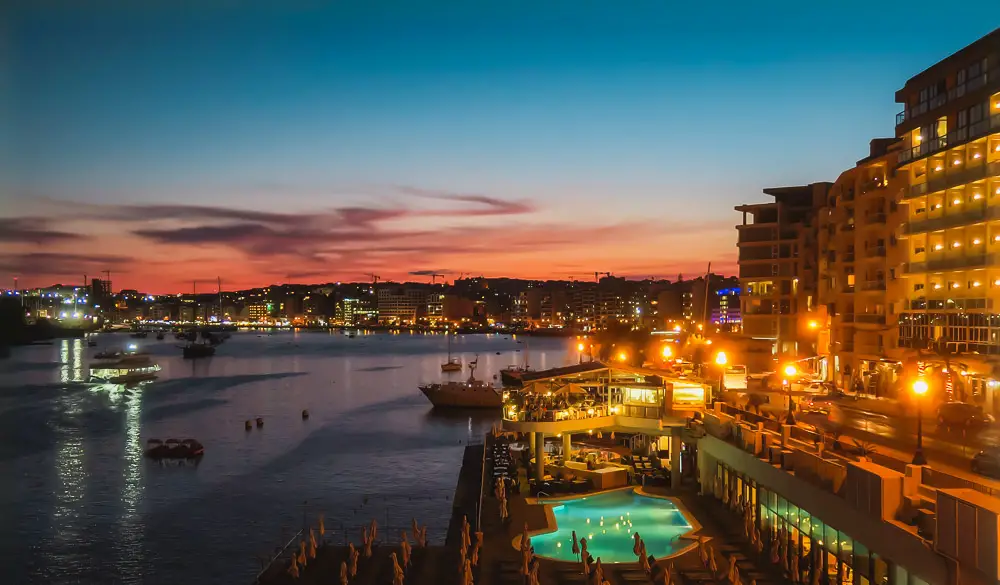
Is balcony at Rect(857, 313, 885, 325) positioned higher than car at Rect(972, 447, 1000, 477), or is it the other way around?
balcony at Rect(857, 313, 885, 325)

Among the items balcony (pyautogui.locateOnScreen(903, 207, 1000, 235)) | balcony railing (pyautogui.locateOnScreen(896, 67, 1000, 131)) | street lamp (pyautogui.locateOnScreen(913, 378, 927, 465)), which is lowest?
street lamp (pyautogui.locateOnScreen(913, 378, 927, 465))

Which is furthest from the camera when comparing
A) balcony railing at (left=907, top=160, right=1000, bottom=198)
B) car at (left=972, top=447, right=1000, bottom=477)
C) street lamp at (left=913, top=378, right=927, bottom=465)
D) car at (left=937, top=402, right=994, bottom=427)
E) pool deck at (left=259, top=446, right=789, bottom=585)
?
balcony railing at (left=907, top=160, right=1000, bottom=198)

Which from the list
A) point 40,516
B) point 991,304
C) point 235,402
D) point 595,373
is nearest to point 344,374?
point 235,402

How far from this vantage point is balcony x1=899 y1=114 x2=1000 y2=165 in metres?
21.0

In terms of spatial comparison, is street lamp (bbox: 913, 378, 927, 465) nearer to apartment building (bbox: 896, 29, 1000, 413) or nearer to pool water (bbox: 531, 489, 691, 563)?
pool water (bbox: 531, 489, 691, 563)

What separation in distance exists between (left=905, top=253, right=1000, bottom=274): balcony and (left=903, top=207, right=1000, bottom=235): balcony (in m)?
0.98

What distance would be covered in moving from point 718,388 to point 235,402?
1489 inches

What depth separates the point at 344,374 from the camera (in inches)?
2913

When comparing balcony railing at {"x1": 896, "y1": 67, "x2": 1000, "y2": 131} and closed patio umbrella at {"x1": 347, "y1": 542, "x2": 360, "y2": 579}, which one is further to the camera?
balcony railing at {"x1": 896, "y1": 67, "x2": 1000, "y2": 131}

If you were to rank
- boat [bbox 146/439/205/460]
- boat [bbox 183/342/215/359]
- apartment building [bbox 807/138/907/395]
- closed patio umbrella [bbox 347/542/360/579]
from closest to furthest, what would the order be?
closed patio umbrella [bbox 347/542/360/579], apartment building [bbox 807/138/907/395], boat [bbox 146/439/205/460], boat [bbox 183/342/215/359]

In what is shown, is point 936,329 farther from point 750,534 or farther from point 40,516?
point 40,516

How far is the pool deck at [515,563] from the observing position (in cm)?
1279

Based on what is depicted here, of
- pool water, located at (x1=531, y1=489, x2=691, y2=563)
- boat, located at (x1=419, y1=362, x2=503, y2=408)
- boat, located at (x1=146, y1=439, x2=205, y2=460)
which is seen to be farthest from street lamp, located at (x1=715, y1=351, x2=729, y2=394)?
boat, located at (x1=419, y1=362, x2=503, y2=408)

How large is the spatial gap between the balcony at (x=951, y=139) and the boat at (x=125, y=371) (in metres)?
60.1
